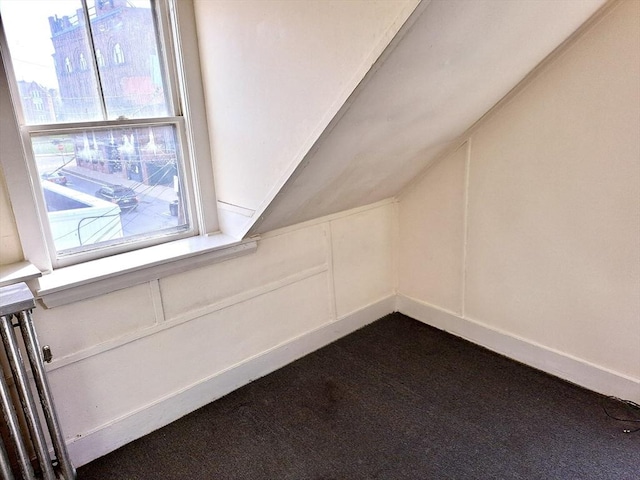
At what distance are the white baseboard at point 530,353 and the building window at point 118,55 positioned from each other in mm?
2216

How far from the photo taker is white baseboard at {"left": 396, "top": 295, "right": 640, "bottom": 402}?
2108mm

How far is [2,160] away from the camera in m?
1.62

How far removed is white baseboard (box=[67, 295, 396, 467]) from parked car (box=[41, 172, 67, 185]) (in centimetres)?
107

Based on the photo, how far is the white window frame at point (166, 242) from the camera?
5.43 feet

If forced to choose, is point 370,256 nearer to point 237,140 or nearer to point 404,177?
point 404,177

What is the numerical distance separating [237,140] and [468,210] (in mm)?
1381

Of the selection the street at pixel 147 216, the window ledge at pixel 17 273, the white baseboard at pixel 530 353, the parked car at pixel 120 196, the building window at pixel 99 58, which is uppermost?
the building window at pixel 99 58

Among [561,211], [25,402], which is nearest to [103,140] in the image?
[25,402]

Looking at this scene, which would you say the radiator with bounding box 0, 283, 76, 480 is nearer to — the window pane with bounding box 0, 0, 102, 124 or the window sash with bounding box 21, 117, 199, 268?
the window sash with bounding box 21, 117, 199, 268

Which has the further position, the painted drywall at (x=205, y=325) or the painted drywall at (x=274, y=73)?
the painted drywall at (x=205, y=325)

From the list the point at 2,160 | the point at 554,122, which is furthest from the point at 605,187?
the point at 2,160

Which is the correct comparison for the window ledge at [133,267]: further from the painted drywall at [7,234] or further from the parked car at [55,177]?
the parked car at [55,177]

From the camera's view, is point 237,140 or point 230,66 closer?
point 230,66

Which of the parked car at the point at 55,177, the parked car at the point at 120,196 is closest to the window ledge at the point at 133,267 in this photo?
the parked car at the point at 120,196
